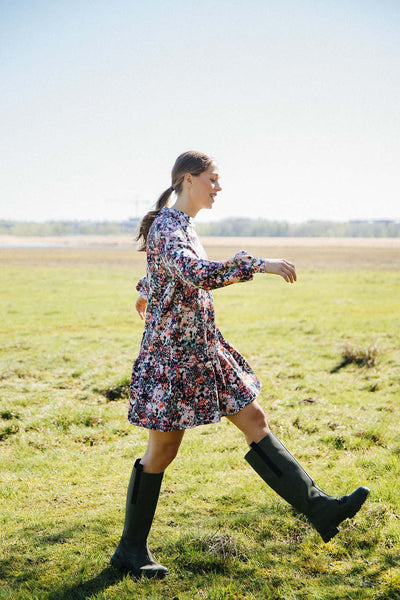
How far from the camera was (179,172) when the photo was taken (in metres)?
3.26

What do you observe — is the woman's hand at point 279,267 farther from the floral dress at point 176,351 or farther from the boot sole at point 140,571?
the boot sole at point 140,571

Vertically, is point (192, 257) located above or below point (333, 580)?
above

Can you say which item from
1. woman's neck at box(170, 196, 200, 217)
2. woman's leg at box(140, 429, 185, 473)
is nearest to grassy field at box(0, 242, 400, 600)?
woman's leg at box(140, 429, 185, 473)

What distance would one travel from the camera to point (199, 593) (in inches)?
123

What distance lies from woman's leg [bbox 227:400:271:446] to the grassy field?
777mm

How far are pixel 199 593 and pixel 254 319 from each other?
12.6 metres

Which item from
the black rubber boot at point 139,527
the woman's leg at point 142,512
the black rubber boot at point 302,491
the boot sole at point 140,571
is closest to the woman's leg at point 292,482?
the black rubber boot at point 302,491

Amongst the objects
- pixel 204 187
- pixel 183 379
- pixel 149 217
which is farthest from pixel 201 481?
pixel 204 187

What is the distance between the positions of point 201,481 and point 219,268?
267 centimetres

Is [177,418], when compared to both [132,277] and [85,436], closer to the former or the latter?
[85,436]

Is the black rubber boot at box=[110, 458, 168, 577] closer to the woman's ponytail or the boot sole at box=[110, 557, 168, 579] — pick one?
the boot sole at box=[110, 557, 168, 579]

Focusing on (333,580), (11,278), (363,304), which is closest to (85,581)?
(333,580)

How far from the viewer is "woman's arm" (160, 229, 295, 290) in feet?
9.18

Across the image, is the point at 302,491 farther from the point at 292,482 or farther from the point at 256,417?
the point at 256,417
